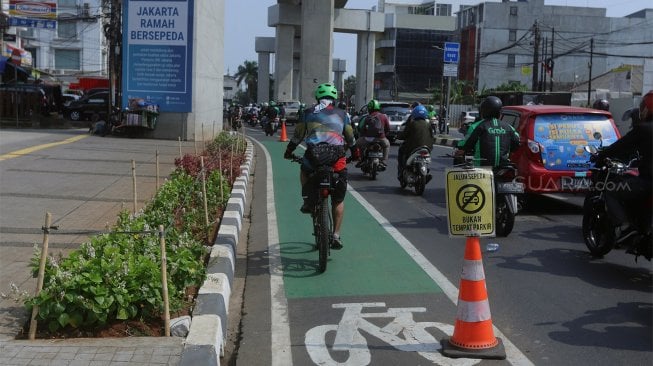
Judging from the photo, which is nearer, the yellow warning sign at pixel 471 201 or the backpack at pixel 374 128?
the yellow warning sign at pixel 471 201

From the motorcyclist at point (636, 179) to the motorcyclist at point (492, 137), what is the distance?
2.02 m

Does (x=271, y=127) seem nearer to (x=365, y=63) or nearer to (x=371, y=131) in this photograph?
(x=371, y=131)

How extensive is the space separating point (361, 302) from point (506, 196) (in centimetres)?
342

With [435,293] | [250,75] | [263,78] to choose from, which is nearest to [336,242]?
[435,293]

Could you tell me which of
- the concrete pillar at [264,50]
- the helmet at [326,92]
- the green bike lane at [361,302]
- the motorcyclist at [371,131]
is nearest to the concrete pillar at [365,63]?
the concrete pillar at [264,50]

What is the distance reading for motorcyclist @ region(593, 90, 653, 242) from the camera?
6.36 m

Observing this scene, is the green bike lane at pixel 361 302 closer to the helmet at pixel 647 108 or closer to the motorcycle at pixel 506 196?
the motorcycle at pixel 506 196

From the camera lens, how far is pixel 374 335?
502cm

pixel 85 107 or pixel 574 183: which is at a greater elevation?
pixel 85 107

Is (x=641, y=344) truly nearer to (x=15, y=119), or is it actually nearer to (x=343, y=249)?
(x=343, y=249)

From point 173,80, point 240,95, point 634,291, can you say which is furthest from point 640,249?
point 240,95

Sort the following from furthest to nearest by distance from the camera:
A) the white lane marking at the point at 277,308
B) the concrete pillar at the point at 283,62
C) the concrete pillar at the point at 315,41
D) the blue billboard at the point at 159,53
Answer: the concrete pillar at the point at 283,62 < the concrete pillar at the point at 315,41 < the blue billboard at the point at 159,53 < the white lane marking at the point at 277,308

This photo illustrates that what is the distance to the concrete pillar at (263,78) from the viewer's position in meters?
79.9

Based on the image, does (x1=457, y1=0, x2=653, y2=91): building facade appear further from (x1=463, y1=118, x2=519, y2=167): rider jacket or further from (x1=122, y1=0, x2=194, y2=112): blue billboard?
(x1=463, y1=118, x2=519, y2=167): rider jacket
